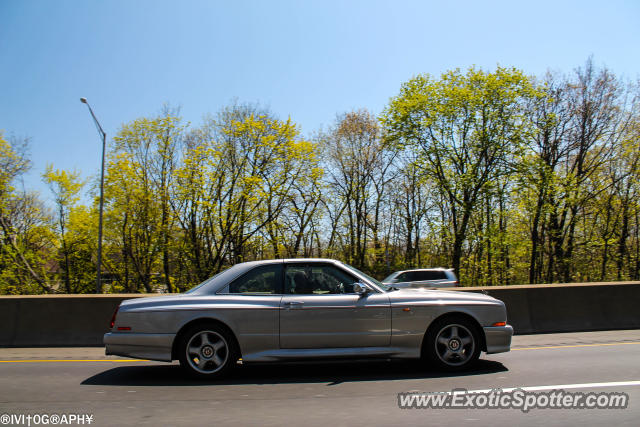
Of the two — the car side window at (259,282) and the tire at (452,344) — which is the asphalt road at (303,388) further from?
the car side window at (259,282)

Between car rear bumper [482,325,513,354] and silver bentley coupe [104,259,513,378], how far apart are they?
13 millimetres

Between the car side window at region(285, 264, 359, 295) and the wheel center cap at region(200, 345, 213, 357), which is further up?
the car side window at region(285, 264, 359, 295)

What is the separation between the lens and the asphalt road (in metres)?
4.32

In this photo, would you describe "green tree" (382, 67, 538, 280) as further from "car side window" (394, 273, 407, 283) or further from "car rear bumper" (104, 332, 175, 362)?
"car rear bumper" (104, 332, 175, 362)

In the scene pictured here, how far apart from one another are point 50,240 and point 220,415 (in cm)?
4151

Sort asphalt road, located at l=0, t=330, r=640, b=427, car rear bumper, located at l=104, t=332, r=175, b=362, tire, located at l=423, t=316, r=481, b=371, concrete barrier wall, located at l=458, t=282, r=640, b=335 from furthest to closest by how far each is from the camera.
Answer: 1. concrete barrier wall, located at l=458, t=282, r=640, b=335
2. tire, located at l=423, t=316, r=481, b=371
3. car rear bumper, located at l=104, t=332, r=175, b=362
4. asphalt road, located at l=0, t=330, r=640, b=427

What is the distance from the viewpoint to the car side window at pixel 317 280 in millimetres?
6285

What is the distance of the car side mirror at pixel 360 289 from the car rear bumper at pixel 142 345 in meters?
2.35

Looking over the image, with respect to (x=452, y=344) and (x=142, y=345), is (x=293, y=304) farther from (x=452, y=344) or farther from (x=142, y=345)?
(x=452, y=344)

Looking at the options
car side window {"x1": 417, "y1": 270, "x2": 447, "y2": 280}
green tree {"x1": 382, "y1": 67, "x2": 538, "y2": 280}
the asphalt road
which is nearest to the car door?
the asphalt road

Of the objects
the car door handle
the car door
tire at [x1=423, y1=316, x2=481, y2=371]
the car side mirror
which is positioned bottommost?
tire at [x1=423, y1=316, x2=481, y2=371]

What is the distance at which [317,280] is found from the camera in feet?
20.9

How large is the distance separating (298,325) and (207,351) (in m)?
1.20

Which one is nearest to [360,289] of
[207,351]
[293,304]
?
[293,304]
